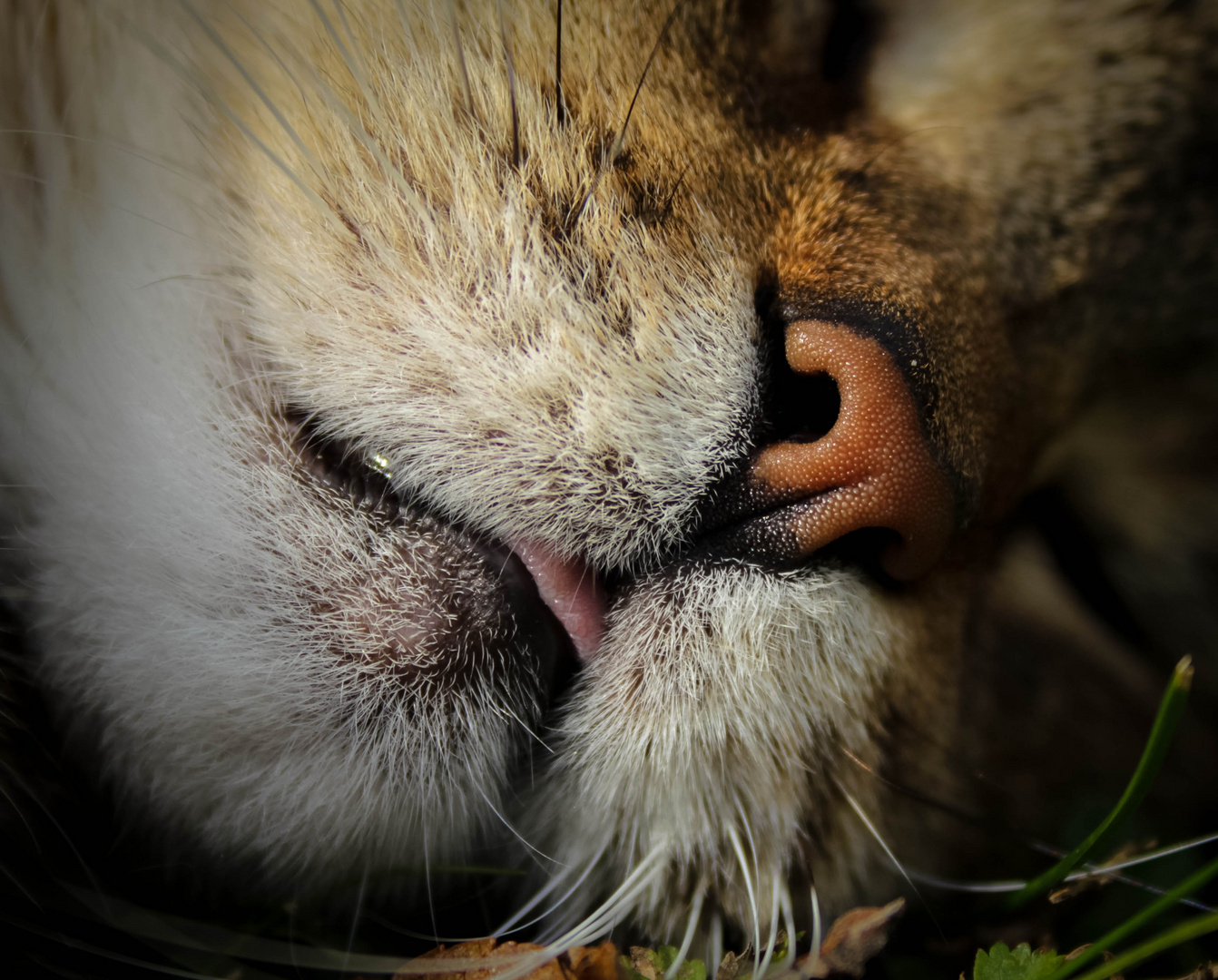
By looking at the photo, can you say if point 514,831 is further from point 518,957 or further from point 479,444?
point 479,444

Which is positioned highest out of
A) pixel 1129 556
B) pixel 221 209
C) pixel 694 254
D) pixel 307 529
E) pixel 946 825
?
pixel 221 209

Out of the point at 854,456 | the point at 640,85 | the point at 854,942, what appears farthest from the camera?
the point at 854,942

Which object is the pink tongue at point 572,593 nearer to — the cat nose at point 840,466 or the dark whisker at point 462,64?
the cat nose at point 840,466

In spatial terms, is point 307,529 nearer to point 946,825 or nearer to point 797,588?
point 797,588

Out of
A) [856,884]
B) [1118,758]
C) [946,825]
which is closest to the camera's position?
[856,884]

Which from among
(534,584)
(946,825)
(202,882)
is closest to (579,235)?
(534,584)

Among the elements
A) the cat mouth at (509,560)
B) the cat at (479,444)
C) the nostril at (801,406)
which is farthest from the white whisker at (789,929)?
the nostril at (801,406)

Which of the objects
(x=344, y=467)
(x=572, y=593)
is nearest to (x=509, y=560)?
(x=572, y=593)
